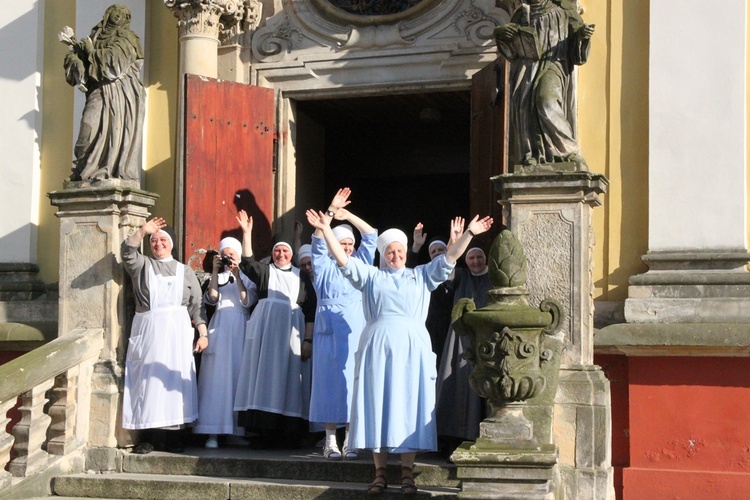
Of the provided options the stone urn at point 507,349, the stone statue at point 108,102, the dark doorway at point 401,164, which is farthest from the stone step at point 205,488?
the dark doorway at point 401,164

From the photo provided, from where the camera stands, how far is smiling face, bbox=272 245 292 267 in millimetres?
9969

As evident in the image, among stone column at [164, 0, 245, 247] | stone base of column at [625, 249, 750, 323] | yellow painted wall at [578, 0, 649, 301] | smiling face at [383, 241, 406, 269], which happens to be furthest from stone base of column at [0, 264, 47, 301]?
stone base of column at [625, 249, 750, 323]

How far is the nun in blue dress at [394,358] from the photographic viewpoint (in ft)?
27.9

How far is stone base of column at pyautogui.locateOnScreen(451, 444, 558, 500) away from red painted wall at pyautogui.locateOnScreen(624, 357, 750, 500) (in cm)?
182

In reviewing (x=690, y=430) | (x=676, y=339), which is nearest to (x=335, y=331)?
(x=676, y=339)

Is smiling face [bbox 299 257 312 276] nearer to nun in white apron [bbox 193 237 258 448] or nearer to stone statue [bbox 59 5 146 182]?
nun in white apron [bbox 193 237 258 448]

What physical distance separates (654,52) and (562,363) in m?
2.77

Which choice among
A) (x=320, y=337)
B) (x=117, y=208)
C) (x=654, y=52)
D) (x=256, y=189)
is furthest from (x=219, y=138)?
(x=654, y=52)

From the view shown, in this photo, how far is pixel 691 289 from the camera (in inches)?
387

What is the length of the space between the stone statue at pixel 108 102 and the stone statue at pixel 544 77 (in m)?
3.00

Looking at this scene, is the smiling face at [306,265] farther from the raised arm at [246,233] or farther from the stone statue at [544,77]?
the stone statue at [544,77]

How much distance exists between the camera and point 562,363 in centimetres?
901

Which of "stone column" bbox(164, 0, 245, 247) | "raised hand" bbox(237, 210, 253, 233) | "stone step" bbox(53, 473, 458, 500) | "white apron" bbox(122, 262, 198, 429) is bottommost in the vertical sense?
"stone step" bbox(53, 473, 458, 500)

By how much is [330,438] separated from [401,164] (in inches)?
287
